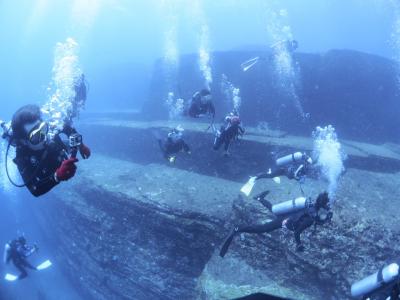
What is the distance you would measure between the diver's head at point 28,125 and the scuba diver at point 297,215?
181 inches

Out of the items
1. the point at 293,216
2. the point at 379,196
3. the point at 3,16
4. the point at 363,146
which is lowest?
the point at 3,16

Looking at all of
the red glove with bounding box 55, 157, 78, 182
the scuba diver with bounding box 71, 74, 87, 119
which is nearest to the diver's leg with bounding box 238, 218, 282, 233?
the red glove with bounding box 55, 157, 78, 182

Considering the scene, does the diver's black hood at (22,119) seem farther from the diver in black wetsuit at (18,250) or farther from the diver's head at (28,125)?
the diver in black wetsuit at (18,250)

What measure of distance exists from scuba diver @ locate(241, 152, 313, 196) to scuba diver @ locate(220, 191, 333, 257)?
0.78m

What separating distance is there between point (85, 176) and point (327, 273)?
418 inches

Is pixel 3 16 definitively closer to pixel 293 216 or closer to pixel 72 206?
pixel 72 206

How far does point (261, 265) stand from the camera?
25.6ft

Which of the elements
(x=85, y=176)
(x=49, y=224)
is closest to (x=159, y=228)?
(x=85, y=176)

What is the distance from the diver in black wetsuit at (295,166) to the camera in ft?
24.6

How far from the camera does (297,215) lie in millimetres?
6344

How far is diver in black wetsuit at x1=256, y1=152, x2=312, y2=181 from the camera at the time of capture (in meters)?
7.51

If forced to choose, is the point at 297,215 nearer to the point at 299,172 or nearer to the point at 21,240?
the point at 299,172

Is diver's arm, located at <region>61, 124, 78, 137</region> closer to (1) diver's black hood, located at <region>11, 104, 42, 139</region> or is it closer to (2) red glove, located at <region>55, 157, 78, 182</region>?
(1) diver's black hood, located at <region>11, 104, 42, 139</region>

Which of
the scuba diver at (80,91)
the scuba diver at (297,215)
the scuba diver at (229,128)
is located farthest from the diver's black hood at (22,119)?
the scuba diver at (80,91)
